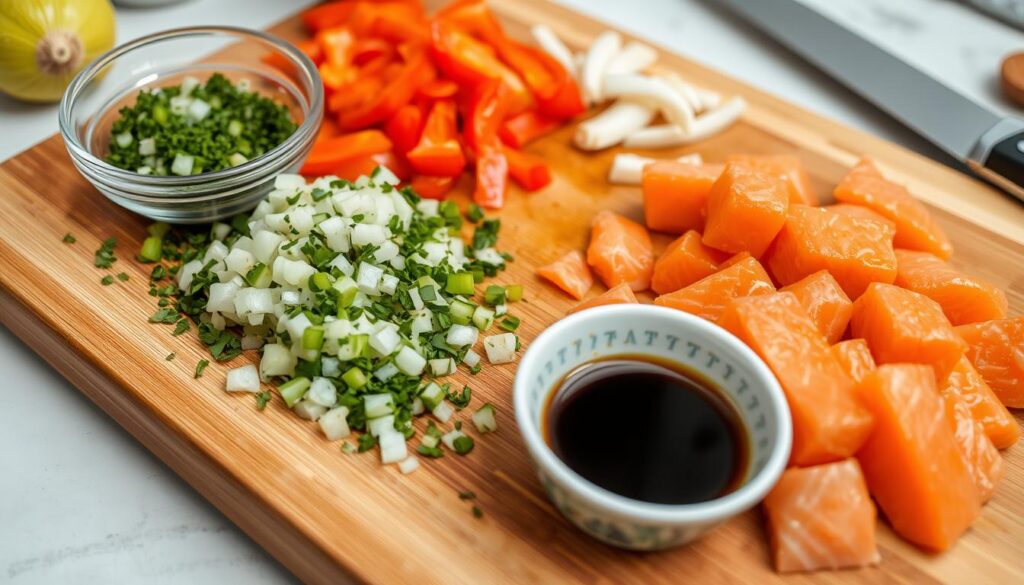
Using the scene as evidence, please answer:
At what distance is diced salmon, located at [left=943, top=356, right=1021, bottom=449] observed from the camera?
2.07 metres

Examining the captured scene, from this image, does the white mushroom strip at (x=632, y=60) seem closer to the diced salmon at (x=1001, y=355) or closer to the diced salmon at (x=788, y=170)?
the diced salmon at (x=788, y=170)

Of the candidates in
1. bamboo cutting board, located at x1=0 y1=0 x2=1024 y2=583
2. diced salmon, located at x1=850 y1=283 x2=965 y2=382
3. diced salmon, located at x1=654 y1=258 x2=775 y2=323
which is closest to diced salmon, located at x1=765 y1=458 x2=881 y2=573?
bamboo cutting board, located at x1=0 y1=0 x2=1024 y2=583

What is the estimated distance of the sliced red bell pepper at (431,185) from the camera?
278 cm

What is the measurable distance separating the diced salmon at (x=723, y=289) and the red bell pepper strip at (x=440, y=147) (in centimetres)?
91

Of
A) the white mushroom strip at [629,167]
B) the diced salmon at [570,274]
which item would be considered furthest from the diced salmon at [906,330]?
the white mushroom strip at [629,167]

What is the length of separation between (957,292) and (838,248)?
12.8 inches

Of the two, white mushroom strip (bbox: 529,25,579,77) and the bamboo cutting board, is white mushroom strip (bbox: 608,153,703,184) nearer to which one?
the bamboo cutting board

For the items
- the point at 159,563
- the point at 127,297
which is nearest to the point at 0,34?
the point at 127,297

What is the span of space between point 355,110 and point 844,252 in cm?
163

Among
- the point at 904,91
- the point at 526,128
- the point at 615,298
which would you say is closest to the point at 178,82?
the point at 526,128

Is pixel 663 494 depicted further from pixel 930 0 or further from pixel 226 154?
pixel 930 0

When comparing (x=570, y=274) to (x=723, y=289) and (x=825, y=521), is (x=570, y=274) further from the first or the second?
(x=825, y=521)

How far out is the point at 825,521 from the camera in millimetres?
1825

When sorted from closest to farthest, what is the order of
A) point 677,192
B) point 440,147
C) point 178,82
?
point 677,192 → point 440,147 → point 178,82
